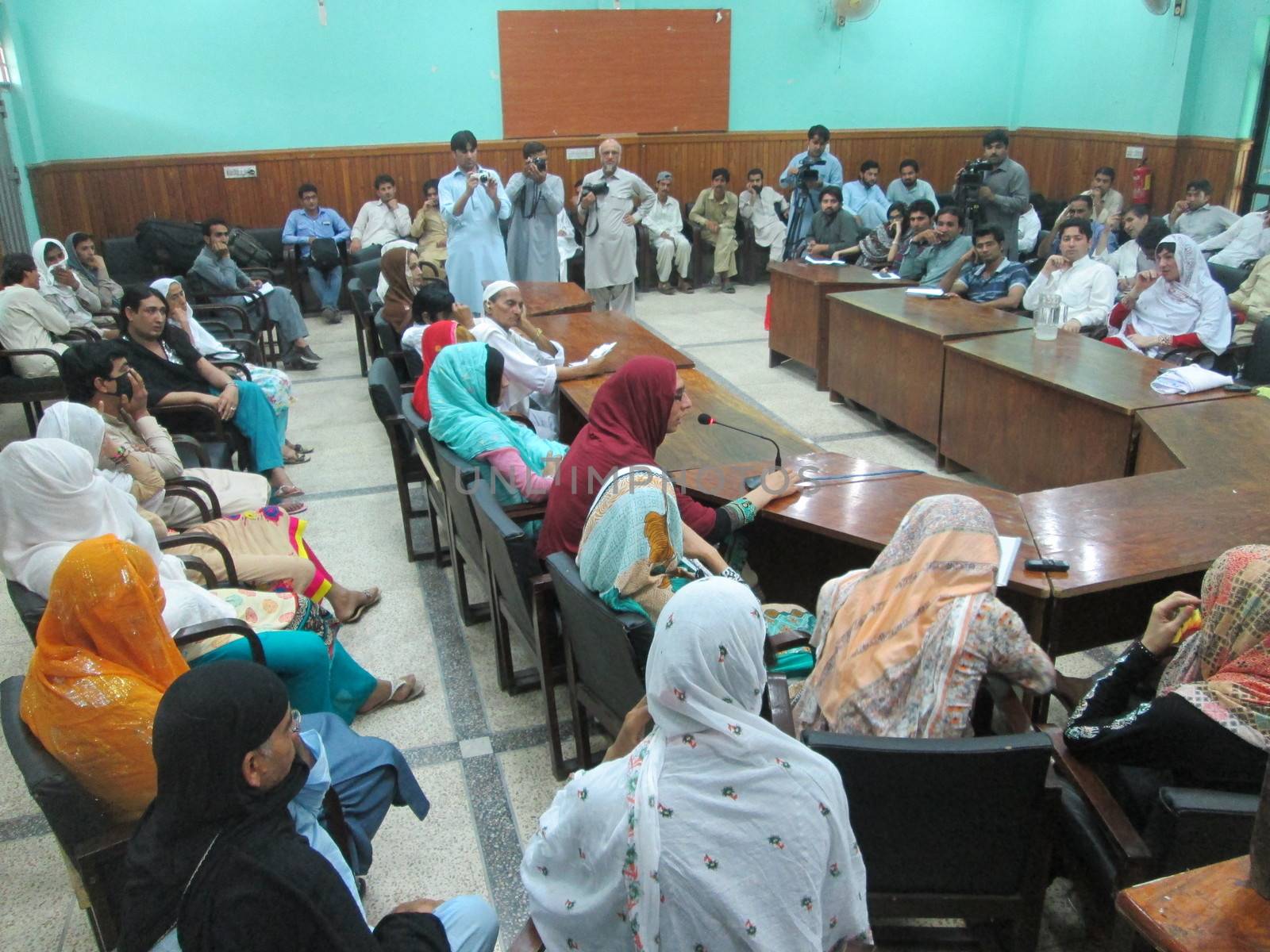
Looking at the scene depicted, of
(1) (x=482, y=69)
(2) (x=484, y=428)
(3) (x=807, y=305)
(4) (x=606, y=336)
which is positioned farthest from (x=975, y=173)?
(2) (x=484, y=428)

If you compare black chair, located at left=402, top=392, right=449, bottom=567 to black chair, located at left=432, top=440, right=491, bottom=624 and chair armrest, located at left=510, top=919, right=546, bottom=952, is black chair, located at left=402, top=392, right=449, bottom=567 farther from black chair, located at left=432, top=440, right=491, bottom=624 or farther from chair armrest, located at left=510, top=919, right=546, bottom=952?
chair armrest, located at left=510, top=919, right=546, bottom=952

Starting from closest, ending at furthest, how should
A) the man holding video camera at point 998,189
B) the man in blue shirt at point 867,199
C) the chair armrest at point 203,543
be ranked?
1. the chair armrest at point 203,543
2. the man holding video camera at point 998,189
3. the man in blue shirt at point 867,199

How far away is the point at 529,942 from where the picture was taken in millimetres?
1390

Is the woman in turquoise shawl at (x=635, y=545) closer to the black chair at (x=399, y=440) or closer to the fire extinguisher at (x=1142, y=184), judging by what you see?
the black chair at (x=399, y=440)

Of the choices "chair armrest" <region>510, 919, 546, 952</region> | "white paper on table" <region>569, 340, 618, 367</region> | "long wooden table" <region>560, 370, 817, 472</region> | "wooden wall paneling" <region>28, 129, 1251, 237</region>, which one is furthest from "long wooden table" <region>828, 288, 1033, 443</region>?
"wooden wall paneling" <region>28, 129, 1251, 237</region>

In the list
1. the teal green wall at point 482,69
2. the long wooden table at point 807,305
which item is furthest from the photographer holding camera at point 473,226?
the teal green wall at point 482,69

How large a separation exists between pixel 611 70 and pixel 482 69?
121 centimetres

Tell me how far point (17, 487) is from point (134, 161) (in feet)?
23.4

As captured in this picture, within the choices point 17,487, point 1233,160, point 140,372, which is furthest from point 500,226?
point 1233,160

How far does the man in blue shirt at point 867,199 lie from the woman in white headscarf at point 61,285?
6.02 metres

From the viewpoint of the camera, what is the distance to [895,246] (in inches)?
271

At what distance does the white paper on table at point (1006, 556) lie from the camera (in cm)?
216

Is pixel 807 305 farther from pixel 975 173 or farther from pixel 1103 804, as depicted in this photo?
pixel 1103 804

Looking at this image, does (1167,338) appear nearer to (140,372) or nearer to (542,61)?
(140,372)
